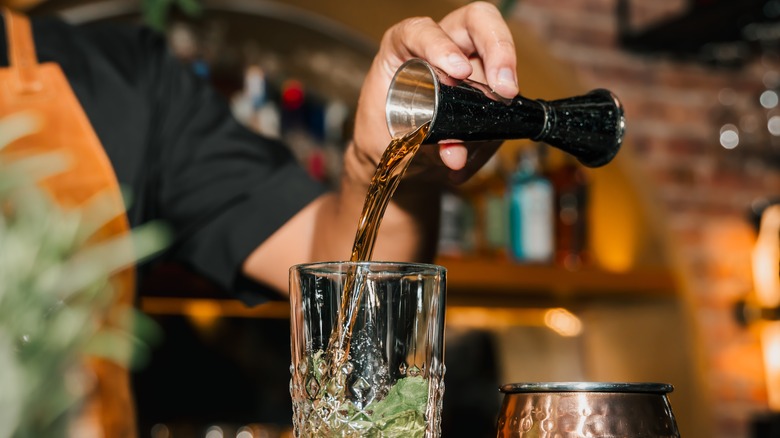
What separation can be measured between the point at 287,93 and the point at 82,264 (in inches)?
80.4

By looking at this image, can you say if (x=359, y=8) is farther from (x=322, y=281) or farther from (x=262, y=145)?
(x=322, y=281)

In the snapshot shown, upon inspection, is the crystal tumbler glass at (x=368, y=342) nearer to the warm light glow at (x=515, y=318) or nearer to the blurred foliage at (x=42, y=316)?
the blurred foliage at (x=42, y=316)

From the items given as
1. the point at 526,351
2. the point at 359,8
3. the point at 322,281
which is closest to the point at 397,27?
the point at 322,281

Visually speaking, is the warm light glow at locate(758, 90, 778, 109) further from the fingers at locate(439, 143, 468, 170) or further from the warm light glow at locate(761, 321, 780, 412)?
the fingers at locate(439, 143, 468, 170)

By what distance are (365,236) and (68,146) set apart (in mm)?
652

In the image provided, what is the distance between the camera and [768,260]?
113 inches

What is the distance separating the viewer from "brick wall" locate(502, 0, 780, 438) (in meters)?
2.78

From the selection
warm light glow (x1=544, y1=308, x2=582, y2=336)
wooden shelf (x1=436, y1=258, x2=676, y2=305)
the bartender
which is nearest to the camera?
the bartender

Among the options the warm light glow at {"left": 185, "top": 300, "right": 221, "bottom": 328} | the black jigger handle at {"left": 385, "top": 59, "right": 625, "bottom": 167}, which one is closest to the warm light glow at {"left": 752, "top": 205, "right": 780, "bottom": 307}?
the warm light glow at {"left": 185, "top": 300, "right": 221, "bottom": 328}

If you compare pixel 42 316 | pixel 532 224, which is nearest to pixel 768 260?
pixel 532 224

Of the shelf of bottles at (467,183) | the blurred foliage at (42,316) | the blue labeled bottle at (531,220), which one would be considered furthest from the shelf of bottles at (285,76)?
the blurred foliage at (42,316)

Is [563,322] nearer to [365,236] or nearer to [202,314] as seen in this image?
[202,314]

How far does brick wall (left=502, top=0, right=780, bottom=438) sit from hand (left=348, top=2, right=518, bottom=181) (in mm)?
1970

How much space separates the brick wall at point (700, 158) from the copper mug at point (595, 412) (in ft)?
7.52
